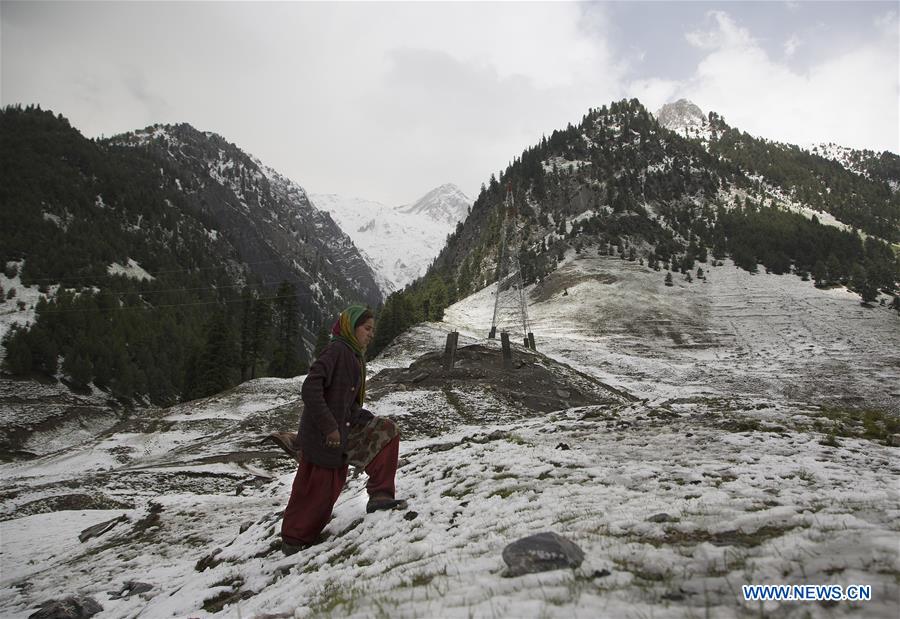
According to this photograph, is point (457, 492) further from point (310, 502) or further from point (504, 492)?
point (310, 502)

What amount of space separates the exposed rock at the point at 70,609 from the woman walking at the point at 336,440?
2.57 m

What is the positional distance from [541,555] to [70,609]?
6.25 meters

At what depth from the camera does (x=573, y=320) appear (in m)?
70.3

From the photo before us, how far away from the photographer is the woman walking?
243 inches

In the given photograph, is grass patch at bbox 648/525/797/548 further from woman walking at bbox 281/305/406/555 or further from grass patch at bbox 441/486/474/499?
woman walking at bbox 281/305/406/555

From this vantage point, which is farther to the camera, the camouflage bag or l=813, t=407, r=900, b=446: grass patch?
l=813, t=407, r=900, b=446: grass patch

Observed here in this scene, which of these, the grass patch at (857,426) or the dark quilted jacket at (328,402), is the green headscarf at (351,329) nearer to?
the dark quilted jacket at (328,402)

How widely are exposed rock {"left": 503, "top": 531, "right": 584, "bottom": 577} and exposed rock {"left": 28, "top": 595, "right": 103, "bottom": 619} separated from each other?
19.0 ft

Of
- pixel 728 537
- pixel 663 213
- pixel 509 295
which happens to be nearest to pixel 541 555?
pixel 728 537

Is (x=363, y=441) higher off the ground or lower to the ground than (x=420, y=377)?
higher

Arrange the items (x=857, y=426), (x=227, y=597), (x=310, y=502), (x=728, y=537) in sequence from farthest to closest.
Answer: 1. (x=857, y=426)
2. (x=310, y=502)
3. (x=227, y=597)
4. (x=728, y=537)

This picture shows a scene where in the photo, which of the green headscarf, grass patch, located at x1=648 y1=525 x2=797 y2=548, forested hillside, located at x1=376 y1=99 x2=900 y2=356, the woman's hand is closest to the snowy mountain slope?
grass patch, located at x1=648 y1=525 x2=797 y2=548

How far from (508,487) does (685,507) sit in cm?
251

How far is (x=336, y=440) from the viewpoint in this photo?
6.02 m
